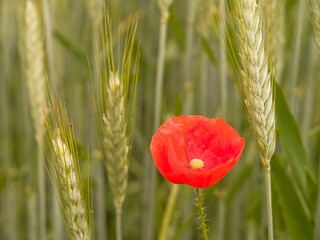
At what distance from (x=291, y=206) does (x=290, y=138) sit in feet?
0.32

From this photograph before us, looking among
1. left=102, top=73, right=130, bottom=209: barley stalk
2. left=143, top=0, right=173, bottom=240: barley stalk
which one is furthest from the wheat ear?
left=143, top=0, right=173, bottom=240: barley stalk

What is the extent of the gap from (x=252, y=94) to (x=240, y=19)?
0.08 meters

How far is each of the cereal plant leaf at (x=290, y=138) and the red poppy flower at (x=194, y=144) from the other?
21 centimetres

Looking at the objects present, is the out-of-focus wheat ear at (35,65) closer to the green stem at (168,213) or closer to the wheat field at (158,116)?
the wheat field at (158,116)

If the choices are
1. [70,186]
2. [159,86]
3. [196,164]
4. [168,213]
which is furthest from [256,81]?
[168,213]

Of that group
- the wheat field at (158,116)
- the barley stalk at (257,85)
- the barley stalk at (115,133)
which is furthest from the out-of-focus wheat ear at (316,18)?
the barley stalk at (115,133)

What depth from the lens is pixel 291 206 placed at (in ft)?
2.93

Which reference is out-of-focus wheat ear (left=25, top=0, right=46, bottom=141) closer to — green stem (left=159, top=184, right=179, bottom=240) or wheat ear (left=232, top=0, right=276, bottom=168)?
green stem (left=159, top=184, right=179, bottom=240)

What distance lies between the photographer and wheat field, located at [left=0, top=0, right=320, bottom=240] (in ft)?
2.23

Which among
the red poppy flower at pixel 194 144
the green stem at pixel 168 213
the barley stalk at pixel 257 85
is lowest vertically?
the green stem at pixel 168 213

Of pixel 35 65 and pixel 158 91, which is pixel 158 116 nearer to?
pixel 158 91

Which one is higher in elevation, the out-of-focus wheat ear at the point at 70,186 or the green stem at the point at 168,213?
the out-of-focus wheat ear at the point at 70,186

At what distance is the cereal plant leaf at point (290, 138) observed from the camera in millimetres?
879

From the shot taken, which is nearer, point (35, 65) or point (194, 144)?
point (194, 144)
